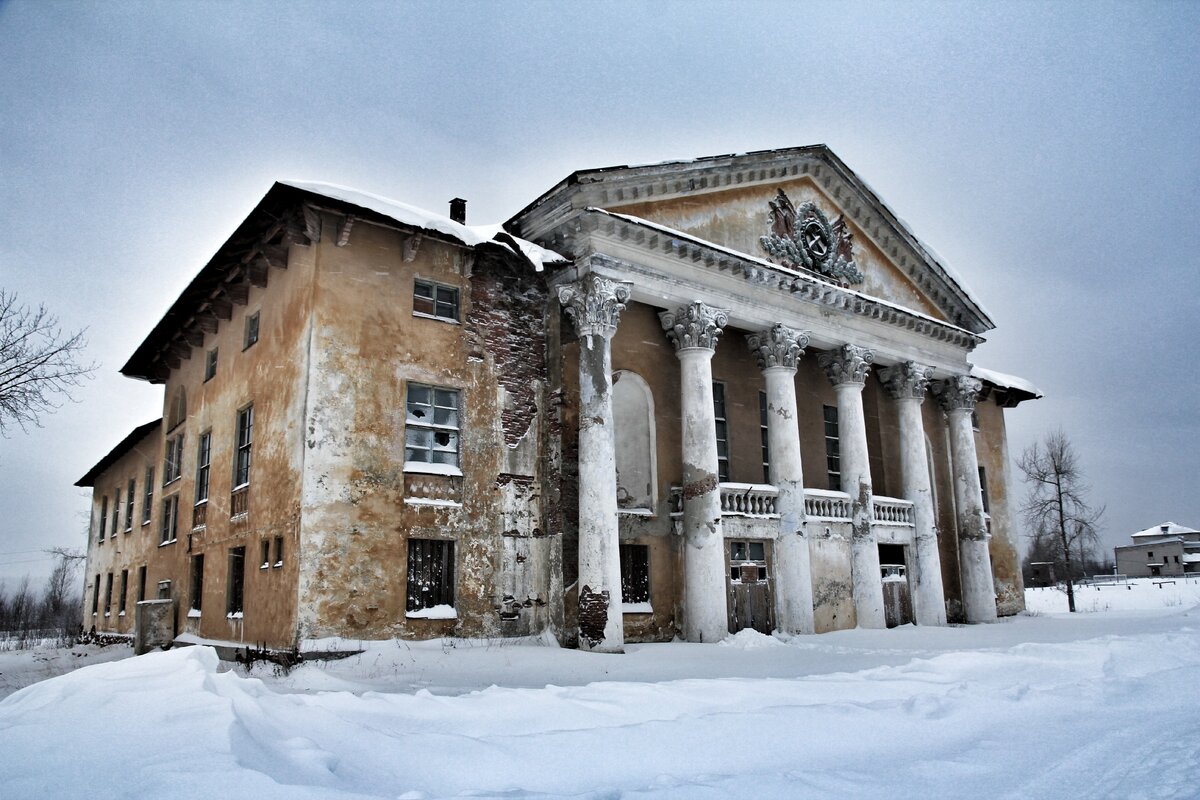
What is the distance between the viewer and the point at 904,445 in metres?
22.9

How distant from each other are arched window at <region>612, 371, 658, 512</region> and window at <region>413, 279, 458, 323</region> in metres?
4.04

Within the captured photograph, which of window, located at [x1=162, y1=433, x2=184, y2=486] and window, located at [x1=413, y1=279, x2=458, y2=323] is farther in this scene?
window, located at [x1=162, y1=433, x2=184, y2=486]

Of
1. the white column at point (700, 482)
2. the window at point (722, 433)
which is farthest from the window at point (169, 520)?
the window at point (722, 433)

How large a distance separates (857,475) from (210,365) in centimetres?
1603

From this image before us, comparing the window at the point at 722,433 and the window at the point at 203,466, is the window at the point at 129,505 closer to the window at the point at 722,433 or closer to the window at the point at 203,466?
the window at the point at 203,466

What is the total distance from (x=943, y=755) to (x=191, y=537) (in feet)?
56.7

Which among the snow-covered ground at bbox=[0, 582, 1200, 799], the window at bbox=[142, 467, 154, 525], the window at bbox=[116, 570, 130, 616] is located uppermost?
the window at bbox=[142, 467, 154, 525]

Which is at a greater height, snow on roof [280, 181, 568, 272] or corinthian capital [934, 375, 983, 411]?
snow on roof [280, 181, 568, 272]

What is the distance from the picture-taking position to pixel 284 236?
15680mm

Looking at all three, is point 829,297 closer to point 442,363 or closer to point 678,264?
point 678,264

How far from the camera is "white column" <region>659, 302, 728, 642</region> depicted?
1698 centimetres

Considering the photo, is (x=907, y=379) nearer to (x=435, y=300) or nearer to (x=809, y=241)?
(x=809, y=241)

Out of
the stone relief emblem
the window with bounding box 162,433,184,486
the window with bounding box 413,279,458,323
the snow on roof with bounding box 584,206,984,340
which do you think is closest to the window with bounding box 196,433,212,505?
the window with bounding box 162,433,184,486

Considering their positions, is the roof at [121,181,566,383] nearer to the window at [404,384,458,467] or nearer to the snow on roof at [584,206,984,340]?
the snow on roof at [584,206,984,340]
